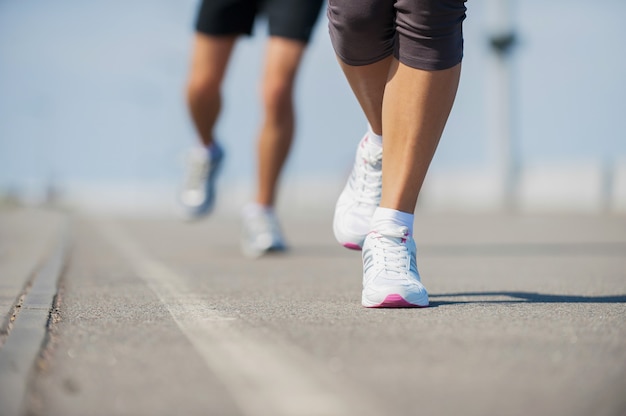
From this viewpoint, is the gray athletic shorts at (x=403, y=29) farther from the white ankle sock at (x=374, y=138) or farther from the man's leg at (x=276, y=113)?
the man's leg at (x=276, y=113)

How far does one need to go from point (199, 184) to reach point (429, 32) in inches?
102

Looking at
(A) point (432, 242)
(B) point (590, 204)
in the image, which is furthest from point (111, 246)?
(B) point (590, 204)

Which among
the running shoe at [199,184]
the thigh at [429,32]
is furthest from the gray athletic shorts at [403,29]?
the running shoe at [199,184]

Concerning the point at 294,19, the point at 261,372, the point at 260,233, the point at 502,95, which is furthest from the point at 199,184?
the point at 502,95

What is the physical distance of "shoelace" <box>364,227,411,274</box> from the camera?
238cm

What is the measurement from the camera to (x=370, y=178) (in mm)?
2814

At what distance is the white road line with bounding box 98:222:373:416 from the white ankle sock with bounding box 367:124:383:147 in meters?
0.85

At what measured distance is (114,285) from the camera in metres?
2.93

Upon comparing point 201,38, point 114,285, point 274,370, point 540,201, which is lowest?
point 540,201

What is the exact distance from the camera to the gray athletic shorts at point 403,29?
91.7 inches

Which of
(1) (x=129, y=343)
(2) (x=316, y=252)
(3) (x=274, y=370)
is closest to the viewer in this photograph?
(3) (x=274, y=370)

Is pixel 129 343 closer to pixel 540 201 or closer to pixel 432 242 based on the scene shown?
pixel 432 242

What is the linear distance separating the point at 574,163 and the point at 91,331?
583 inches

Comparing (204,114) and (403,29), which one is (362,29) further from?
(204,114)
